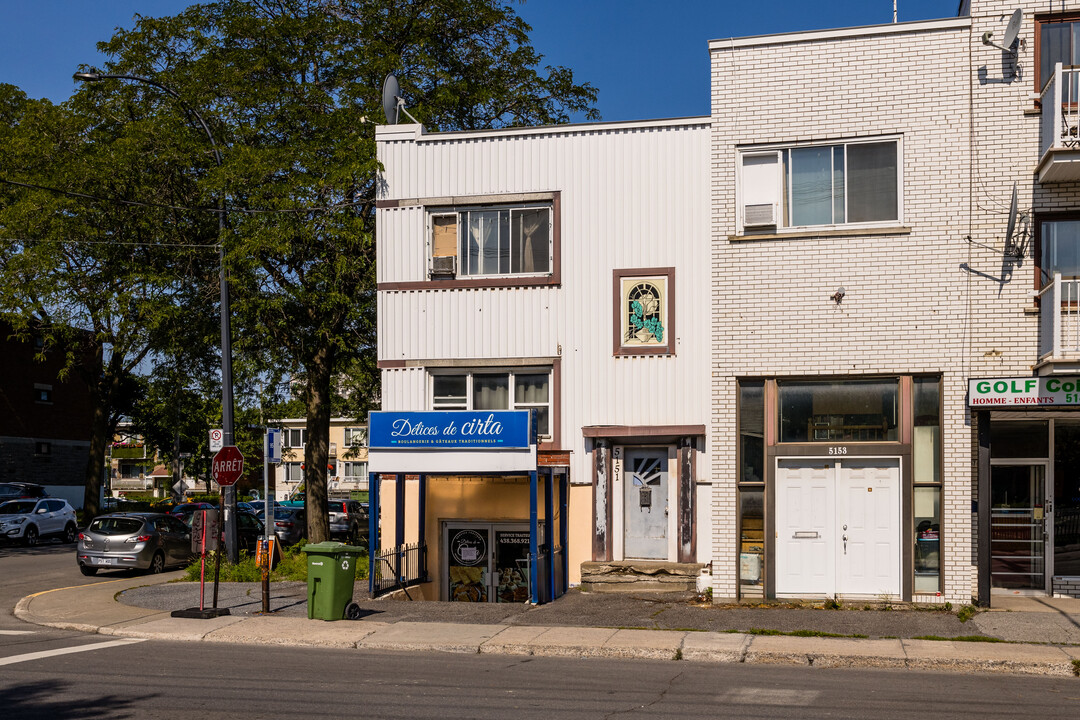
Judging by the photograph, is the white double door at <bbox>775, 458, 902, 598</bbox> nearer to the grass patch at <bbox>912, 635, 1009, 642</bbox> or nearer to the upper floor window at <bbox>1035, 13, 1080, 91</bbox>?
the grass patch at <bbox>912, 635, 1009, 642</bbox>

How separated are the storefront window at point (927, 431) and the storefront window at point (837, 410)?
359mm

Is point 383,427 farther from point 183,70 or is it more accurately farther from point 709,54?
A: point 183,70

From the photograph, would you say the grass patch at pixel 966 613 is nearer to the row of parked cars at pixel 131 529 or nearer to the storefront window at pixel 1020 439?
the storefront window at pixel 1020 439

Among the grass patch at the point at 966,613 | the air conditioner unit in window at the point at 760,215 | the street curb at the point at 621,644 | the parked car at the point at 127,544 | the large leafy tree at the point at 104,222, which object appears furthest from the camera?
the large leafy tree at the point at 104,222

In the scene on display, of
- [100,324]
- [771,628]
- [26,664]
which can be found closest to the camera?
[26,664]

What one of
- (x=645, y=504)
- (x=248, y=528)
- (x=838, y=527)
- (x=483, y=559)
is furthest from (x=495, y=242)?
(x=248, y=528)

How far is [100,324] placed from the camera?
36875 mm

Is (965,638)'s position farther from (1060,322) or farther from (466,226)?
(466,226)

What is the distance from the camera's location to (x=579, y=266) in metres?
20.0

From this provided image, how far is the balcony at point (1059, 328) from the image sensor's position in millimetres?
15609

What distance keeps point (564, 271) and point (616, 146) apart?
248cm

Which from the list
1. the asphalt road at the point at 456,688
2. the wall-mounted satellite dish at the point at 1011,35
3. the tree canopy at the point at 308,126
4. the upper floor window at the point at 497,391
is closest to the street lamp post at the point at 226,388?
the tree canopy at the point at 308,126

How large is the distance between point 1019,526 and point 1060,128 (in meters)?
6.15

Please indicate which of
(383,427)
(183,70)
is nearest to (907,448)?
(383,427)
